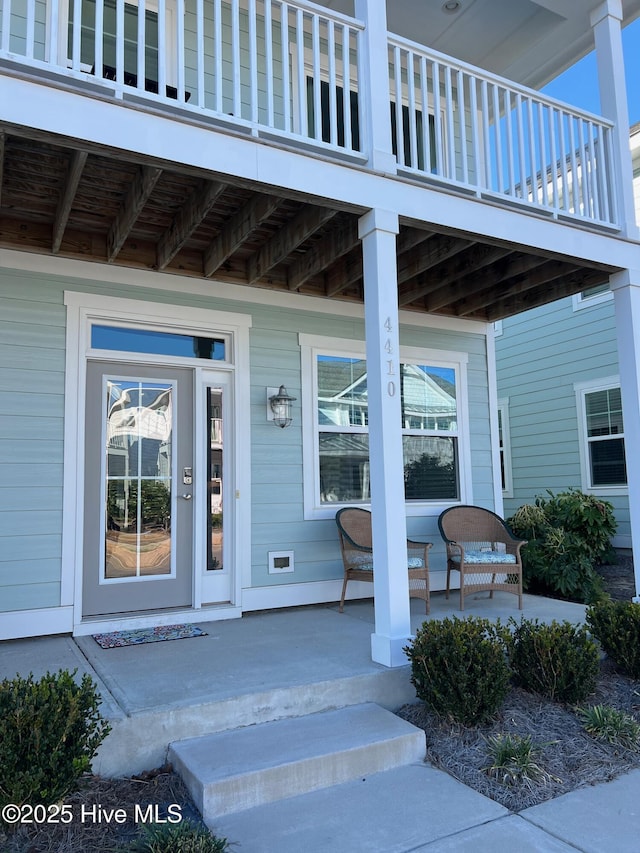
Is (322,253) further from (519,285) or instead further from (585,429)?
(585,429)

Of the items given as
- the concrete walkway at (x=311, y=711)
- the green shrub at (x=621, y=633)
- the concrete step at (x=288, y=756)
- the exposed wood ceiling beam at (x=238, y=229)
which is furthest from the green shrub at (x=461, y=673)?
the exposed wood ceiling beam at (x=238, y=229)

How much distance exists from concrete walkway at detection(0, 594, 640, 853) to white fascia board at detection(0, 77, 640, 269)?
8.36 feet

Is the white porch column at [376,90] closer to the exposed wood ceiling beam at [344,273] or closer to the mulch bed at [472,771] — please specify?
the exposed wood ceiling beam at [344,273]

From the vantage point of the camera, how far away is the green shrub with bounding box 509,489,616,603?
6086 millimetres

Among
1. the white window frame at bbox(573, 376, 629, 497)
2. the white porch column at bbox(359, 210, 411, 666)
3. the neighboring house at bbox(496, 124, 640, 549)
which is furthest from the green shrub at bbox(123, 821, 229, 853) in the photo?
the white window frame at bbox(573, 376, 629, 497)

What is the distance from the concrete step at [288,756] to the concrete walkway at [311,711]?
49 mm

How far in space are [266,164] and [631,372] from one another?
3155mm

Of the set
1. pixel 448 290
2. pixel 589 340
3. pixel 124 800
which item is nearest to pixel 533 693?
pixel 124 800

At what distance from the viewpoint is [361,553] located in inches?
194

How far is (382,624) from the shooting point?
11.7 ft

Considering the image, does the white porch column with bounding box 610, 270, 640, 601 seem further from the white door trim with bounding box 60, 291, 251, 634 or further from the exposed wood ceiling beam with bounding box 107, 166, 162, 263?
the exposed wood ceiling beam with bounding box 107, 166, 162, 263

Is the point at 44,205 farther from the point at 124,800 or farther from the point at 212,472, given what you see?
the point at 124,800

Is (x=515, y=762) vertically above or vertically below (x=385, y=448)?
below

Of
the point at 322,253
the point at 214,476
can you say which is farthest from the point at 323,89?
the point at 214,476
